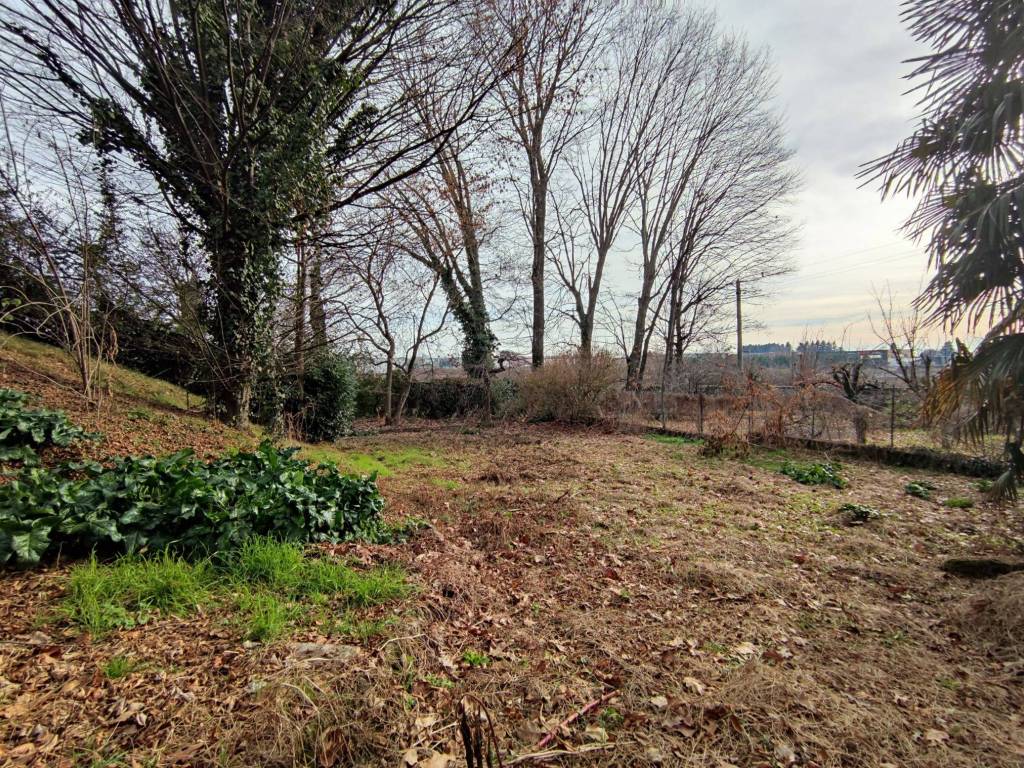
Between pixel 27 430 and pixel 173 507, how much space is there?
1.81m

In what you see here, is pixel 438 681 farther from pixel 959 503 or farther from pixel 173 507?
pixel 959 503

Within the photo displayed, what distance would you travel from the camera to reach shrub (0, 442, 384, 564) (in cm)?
251

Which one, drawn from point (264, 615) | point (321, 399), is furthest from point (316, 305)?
point (264, 615)

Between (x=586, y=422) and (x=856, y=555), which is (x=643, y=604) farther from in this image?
(x=586, y=422)

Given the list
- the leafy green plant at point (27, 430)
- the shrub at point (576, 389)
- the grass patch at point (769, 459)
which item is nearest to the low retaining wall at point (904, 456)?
the grass patch at point (769, 459)

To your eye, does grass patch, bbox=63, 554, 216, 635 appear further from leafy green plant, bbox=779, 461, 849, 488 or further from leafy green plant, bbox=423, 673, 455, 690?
leafy green plant, bbox=779, 461, 849, 488

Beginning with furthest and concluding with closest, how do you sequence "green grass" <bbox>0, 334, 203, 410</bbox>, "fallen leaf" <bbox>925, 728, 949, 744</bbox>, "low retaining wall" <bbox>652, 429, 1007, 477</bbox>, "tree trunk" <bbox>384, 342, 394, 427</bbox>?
"tree trunk" <bbox>384, 342, 394, 427</bbox>, "low retaining wall" <bbox>652, 429, 1007, 477</bbox>, "green grass" <bbox>0, 334, 203, 410</bbox>, "fallen leaf" <bbox>925, 728, 949, 744</bbox>

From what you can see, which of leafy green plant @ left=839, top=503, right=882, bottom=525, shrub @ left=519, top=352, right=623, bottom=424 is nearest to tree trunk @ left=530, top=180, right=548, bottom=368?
shrub @ left=519, top=352, right=623, bottom=424

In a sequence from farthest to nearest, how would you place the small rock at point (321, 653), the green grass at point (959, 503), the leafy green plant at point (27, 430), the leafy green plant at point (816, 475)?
the leafy green plant at point (816, 475), the green grass at point (959, 503), the leafy green plant at point (27, 430), the small rock at point (321, 653)

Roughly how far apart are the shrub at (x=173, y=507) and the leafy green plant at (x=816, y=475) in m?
6.73

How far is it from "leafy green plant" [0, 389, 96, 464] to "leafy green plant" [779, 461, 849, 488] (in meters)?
9.14

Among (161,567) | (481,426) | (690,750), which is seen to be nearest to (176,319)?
(161,567)

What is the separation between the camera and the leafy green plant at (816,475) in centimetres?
686

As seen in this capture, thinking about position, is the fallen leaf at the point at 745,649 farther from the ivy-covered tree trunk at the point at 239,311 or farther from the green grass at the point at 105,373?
the ivy-covered tree trunk at the point at 239,311
